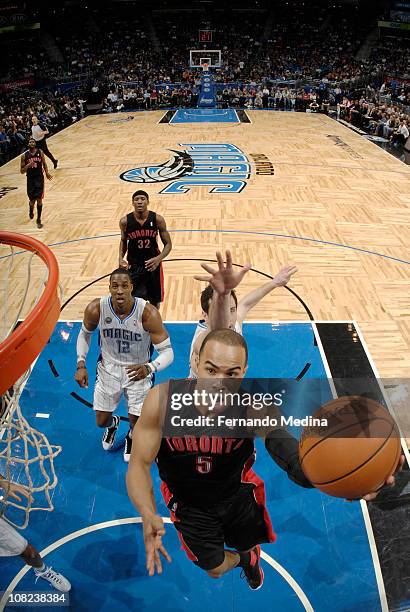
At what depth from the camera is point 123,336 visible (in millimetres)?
3922

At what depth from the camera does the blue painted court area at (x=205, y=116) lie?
20453mm

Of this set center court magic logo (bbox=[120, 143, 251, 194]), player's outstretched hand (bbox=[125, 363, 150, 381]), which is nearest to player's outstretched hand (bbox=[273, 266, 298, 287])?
player's outstretched hand (bbox=[125, 363, 150, 381])

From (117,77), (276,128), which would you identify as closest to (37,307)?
(276,128)

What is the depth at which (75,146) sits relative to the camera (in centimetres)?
1633

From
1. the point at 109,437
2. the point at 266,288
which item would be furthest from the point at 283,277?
the point at 109,437

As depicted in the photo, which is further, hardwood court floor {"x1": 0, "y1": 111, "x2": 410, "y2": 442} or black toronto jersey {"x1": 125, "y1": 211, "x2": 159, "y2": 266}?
hardwood court floor {"x1": 0, "y1": 111, "x2": 410, "y2": 442}

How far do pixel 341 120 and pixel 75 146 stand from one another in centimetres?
1200

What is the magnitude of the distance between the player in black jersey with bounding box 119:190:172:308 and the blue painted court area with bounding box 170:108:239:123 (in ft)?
53.9

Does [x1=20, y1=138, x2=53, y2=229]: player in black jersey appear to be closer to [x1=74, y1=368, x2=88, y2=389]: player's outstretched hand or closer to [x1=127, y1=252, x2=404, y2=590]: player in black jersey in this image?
[x1=74, y1=368, x2=88, y2=389]: player's outstretched hand

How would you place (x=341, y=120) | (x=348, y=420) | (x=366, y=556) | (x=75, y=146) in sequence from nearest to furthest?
(x=348, y=420) → (x=366, y=556) → (x=75, y=146) → (x=341, y=120)

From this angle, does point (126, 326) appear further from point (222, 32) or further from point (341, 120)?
point (222, 32)

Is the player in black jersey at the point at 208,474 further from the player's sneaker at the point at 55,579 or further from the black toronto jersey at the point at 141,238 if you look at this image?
the black toronto jersey at the point at 141,238

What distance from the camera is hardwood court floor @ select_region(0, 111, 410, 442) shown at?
6766mm

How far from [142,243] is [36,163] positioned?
457 centimetres
